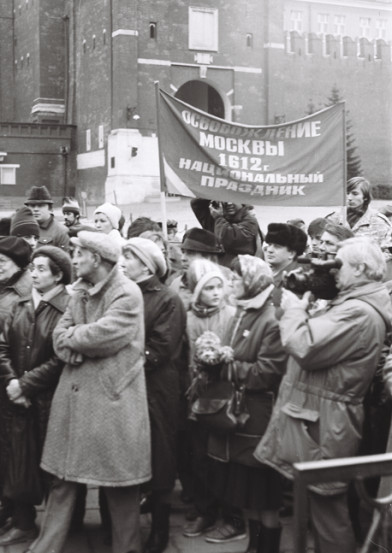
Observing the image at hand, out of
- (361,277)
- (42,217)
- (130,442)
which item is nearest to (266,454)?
(130,442)

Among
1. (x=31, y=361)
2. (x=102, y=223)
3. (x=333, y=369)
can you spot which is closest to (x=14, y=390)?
(x=31, y=361)

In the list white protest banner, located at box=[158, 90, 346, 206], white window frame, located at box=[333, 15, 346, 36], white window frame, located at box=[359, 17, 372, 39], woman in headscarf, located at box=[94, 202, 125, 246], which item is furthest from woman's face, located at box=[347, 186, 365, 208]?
white window frame, located at box=[359, 17, 372, 39]

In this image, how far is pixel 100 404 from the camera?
4844 mm

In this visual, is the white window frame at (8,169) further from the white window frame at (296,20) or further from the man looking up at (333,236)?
the man looking up at (333,236)

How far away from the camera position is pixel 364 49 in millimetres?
51406

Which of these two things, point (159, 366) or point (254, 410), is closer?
point (254, 410)

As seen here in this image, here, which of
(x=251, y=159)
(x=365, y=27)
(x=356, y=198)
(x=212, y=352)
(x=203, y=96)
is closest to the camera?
(x=212, y=352)

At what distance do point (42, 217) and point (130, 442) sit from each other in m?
4.71

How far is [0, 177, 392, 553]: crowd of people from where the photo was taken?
447 centimetres

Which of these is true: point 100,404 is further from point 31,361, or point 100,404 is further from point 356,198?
point 356,198

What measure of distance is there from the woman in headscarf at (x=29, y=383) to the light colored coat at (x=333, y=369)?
1.60 meters

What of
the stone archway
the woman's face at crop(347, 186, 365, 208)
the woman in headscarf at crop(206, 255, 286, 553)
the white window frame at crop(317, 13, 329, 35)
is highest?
the white window frame at crop(317, 13, 329, 35)

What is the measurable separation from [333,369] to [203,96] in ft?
138

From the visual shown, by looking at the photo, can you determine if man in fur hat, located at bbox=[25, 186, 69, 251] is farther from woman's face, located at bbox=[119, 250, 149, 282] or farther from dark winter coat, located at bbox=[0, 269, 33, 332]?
woman's face, located at bbox=[119, 250, 149, 282]
